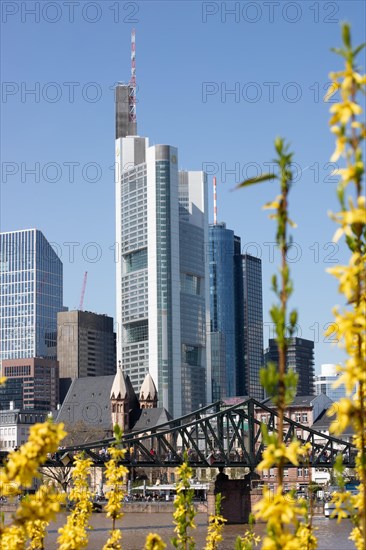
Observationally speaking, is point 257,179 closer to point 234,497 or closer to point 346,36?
point 346,36

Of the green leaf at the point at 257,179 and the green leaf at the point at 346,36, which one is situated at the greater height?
the green leaf at the point at 346,36

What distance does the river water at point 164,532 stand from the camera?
77.1 m

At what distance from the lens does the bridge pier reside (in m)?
107

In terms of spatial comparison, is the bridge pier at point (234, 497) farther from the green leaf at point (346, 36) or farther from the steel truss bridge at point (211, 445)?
the green leaf at point (346, 36)

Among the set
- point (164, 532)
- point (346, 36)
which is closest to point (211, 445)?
→ point (164, 532)

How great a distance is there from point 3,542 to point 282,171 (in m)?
9.62

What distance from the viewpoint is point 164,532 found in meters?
91.6

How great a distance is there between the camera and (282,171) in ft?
42.2

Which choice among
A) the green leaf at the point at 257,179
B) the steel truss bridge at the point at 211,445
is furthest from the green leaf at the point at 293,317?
the steel truss bridge at the point at 211,445

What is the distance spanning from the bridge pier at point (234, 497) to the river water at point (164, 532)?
8.42 feet

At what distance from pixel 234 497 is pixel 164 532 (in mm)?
18037

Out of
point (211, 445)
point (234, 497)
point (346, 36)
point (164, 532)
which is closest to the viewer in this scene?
point (346, 36)

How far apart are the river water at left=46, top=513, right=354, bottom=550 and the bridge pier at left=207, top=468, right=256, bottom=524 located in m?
2.57

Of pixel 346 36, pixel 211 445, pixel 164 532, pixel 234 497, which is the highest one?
pixel 346 36
